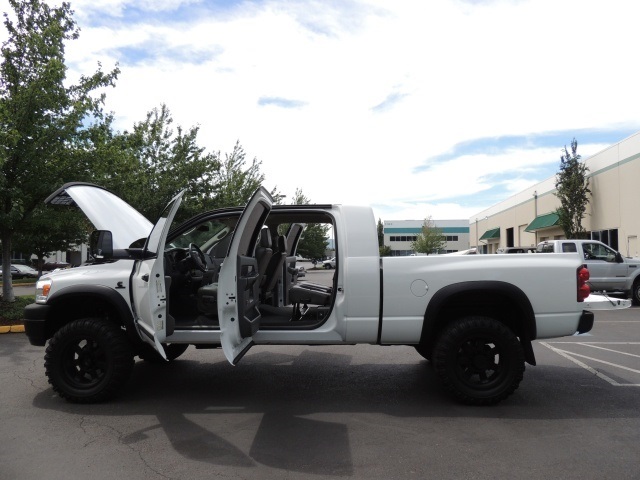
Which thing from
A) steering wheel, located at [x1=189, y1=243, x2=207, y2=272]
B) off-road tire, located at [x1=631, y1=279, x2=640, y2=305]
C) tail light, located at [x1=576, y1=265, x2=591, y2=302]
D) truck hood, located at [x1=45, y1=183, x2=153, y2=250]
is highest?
truck hood, located at [x1=45, y1=183, x2=153, y2=250]

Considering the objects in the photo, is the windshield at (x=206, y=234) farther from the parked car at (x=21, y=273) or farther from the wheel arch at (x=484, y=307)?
the parked car at (x=21, y=273)

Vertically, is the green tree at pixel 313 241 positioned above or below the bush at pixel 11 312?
above

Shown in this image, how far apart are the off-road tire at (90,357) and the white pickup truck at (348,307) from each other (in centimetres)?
1

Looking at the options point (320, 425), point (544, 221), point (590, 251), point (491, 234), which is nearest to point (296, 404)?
point (320, 425)

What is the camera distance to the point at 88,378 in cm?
521

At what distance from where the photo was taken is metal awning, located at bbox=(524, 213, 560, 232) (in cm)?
2862

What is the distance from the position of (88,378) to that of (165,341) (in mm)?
1054

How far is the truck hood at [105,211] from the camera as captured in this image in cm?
516

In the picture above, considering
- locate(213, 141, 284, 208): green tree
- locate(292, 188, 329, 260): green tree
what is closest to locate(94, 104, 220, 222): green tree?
locate(213, 141, 284, 208): green tree

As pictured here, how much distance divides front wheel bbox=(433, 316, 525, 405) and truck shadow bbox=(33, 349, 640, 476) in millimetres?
162

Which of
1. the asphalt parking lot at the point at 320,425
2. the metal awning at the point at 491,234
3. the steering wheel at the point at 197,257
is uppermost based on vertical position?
the metal awning at the point at 491,234

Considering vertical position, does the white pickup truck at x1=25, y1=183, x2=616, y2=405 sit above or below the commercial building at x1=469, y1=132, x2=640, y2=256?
below

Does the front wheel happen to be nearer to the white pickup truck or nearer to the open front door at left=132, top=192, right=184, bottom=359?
the white pickup truck

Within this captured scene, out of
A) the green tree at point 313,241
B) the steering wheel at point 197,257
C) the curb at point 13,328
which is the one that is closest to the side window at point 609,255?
the steering wheel at point 197,257
